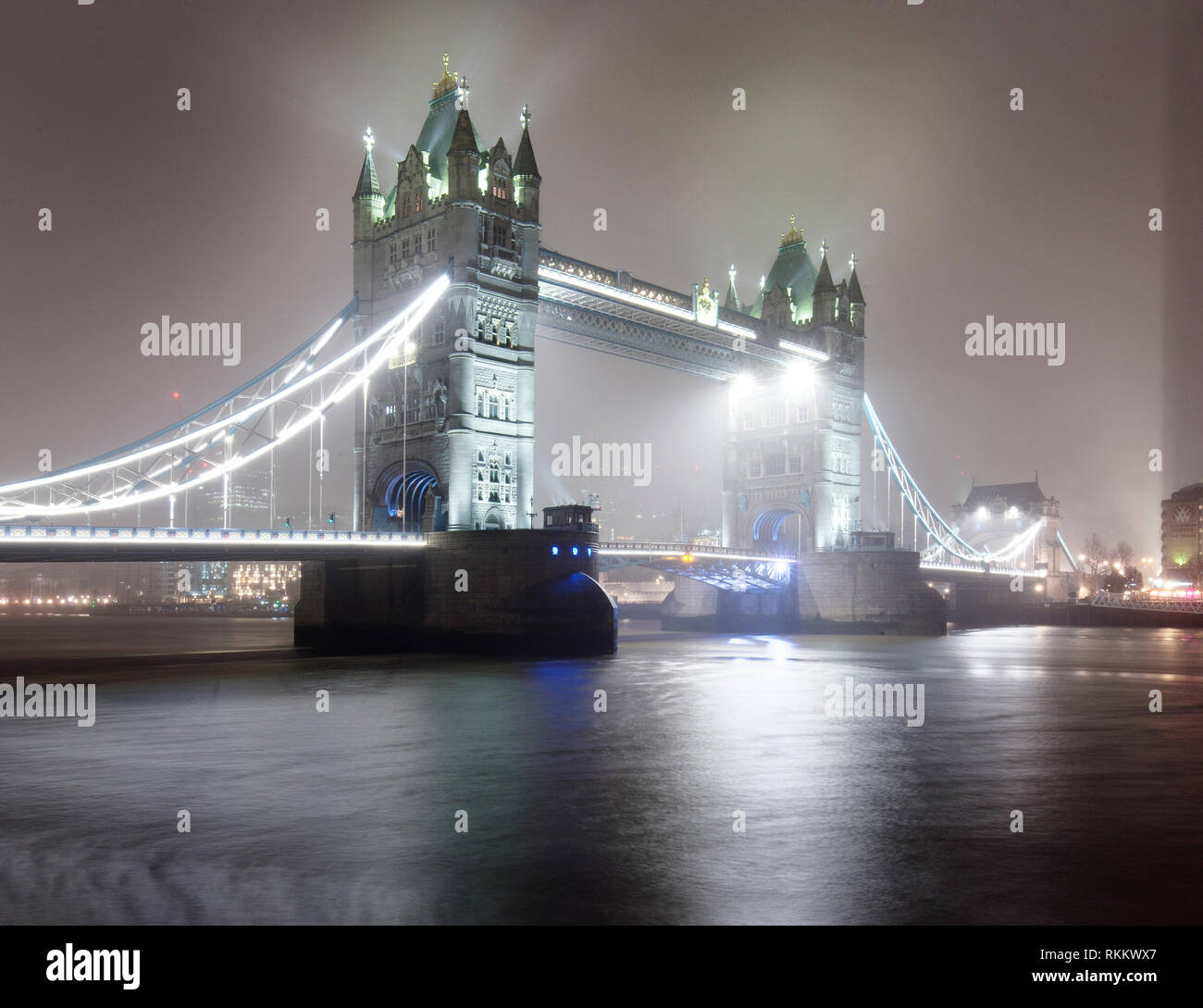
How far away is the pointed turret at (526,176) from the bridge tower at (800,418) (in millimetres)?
23591

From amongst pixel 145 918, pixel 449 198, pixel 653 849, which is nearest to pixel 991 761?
pixel 653 849

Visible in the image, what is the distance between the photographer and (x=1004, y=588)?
310 ft

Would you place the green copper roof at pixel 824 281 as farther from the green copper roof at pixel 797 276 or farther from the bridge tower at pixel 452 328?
the bridge tower at pixel 452 328

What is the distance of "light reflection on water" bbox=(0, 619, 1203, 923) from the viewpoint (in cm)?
921

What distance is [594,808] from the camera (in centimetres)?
1339

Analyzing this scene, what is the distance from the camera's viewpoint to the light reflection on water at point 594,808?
9.21 metres

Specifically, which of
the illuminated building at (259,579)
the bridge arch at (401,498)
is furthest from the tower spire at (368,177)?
the illuminated building at (259,579)

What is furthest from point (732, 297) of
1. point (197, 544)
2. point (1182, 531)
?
point (1182, 531)

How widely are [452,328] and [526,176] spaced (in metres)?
7.96

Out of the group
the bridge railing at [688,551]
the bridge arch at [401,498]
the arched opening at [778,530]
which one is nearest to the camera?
the bridge arch at [401,498]
